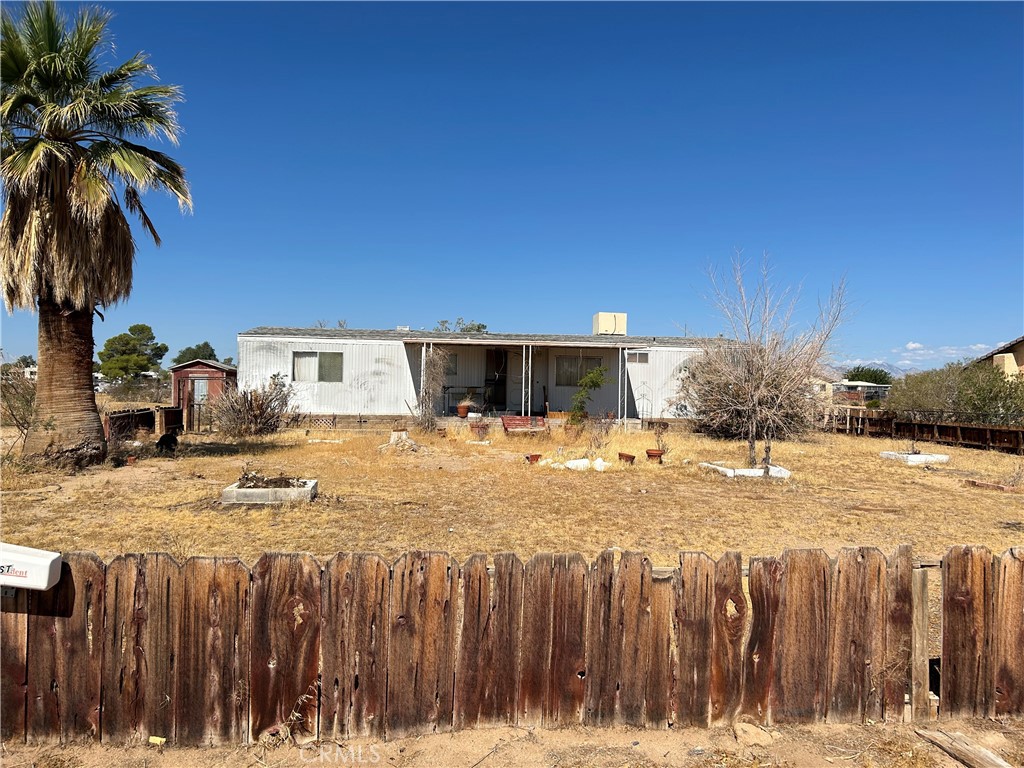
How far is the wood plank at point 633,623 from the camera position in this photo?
2898 mm

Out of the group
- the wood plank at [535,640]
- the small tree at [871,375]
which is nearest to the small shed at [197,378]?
the wood plank at [535,640]

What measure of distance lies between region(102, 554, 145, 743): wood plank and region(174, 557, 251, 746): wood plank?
18cm

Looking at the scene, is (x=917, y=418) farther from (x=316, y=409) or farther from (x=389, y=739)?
(x=389, y=739)

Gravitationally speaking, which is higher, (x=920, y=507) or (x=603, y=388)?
(x=603, y=388)

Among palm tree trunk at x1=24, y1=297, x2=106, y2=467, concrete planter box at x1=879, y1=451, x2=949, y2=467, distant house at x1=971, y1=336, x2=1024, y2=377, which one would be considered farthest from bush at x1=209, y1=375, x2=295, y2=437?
distant house at x1=971, y1=336, x2=1024, y2=377

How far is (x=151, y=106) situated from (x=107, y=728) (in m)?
12.3

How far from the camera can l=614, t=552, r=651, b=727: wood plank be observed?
114 inches

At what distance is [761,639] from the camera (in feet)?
9.66

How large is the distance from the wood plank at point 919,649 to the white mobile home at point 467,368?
17466 mm

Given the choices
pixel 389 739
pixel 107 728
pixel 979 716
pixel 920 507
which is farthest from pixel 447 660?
pixel 920 507

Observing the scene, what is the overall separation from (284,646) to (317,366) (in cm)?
1966

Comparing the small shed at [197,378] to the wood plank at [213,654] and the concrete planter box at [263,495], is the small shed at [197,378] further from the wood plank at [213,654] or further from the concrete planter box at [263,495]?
the wood plank at [213,654]

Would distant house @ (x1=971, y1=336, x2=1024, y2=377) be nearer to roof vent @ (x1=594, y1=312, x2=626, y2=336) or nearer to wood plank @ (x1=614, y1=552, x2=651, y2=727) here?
roof vent @ (x1=594, y1=312, x2=626, y2=336)

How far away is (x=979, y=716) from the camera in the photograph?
3047mm
